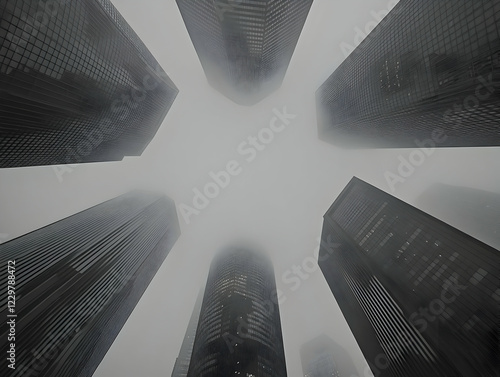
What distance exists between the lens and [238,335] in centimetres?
11444

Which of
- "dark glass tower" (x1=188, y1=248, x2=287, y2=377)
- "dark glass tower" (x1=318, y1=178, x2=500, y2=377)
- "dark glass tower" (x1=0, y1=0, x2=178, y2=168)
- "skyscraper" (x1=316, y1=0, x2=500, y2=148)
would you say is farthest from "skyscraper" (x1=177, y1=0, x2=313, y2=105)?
"dark glass tower" (x1=188, y1=248, x2=287, y2=377)

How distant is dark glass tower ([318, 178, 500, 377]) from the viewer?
5425cm

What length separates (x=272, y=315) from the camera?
147625 millimetres

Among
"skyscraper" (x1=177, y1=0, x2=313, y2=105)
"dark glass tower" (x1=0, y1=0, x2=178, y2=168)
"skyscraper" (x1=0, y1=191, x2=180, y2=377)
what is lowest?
"skyscraper" (x1=0, y1=191, x2=180, y2=377)

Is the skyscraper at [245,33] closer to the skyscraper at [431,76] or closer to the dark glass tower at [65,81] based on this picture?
the dark glass tower at [65,81]

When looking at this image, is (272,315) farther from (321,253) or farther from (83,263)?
(83,263)

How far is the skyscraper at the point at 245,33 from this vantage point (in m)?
111

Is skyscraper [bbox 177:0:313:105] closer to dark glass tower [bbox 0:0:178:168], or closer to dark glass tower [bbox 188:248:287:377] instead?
dark glass tower [bbox 0:0:178:168]

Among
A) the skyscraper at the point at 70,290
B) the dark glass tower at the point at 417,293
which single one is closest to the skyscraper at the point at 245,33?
the dark glass tower at the point at 417,293

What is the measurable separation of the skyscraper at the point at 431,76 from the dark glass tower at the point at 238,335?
351ft

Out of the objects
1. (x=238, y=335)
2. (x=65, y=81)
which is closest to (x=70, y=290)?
(x=65, y=81)

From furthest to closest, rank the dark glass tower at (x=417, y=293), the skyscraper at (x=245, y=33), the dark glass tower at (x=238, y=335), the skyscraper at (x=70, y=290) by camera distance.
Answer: the skyscraper at (x=245, y=33) → the dark glass tower at (x=238, y=335) → the skyscraper at (x=70, y=290) → the dark glass tower at (x=417, y=293)

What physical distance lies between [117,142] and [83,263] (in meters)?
60.0

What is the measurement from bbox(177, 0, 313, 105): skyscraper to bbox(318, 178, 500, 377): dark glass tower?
9141 cm
